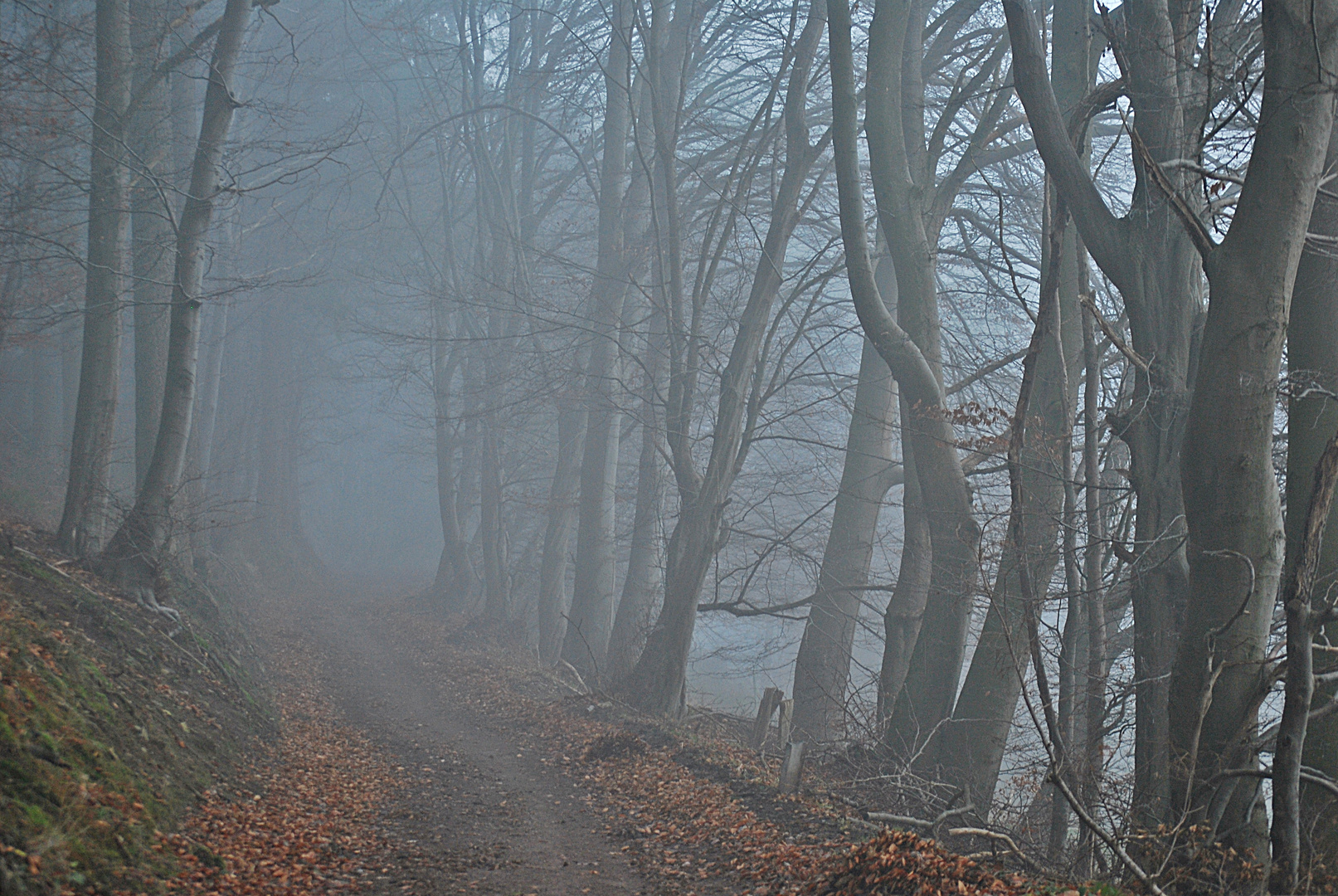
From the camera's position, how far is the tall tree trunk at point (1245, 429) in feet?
16.2

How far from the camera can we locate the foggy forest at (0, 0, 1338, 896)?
5086 mm

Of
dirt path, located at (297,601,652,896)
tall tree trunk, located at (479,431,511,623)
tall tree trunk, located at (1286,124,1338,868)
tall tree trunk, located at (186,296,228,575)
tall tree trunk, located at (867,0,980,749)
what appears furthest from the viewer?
tall tree trunk, located at (479,431,511,623)

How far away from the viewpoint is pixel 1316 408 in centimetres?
572

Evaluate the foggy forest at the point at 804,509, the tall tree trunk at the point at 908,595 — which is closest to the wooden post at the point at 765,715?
the foggy forest at the point at 804,509

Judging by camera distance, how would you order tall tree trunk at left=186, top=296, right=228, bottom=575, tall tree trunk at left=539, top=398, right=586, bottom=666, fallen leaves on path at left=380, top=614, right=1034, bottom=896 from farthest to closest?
tall tree trunk at left=539, top=398, right=586, bottom=666 → tall tree trunk at left=186, top=296, right=228, bottom=575 → fallen leaves on path at left=380, top=614, right=1034, bottom=896

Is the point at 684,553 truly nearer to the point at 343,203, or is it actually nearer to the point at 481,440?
the point at 481,440

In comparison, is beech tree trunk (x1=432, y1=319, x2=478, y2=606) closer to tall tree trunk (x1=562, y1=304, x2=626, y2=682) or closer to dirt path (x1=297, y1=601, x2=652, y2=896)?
tall tree trunk (x1=562, y1=304, x2=626, y2=682)

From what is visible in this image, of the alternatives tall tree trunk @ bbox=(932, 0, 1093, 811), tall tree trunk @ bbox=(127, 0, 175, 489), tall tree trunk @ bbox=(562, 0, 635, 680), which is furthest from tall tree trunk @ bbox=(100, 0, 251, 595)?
tall tree trunk @ bbox=(932, 0, 1093, 811)

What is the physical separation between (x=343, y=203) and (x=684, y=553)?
2340 cm

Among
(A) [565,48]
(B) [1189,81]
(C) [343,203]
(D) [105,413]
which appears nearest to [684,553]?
(D) [105,413]

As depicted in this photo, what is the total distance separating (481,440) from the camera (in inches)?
979

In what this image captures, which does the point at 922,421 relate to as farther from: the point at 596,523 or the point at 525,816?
the point at 596,523

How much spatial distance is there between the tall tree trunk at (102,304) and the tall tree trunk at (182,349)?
1.56 feet

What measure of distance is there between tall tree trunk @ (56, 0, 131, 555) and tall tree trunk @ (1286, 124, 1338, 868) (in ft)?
35.6
